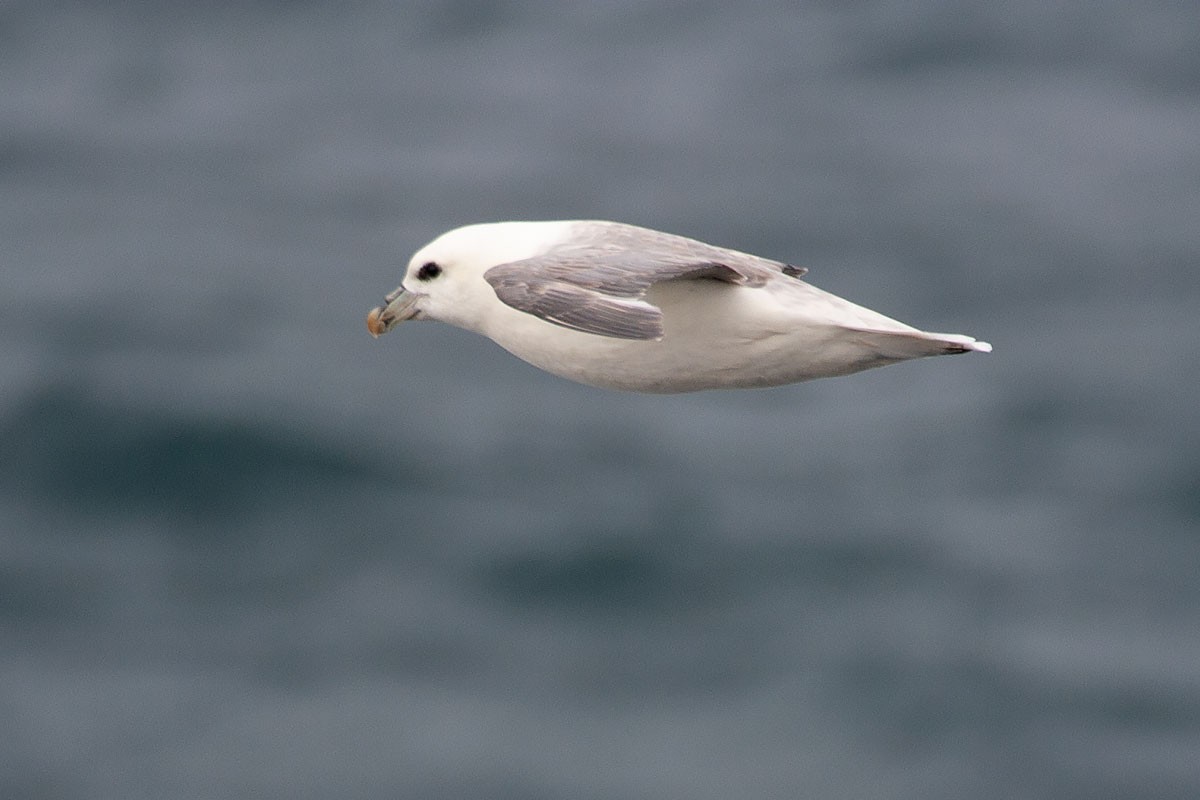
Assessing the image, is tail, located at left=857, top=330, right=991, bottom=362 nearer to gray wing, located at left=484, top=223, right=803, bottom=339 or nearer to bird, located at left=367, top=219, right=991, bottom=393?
bird, located at left=367, top=219, right=991, bottom=393

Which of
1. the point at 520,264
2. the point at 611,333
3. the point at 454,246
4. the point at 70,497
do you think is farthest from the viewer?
the point at 70,497

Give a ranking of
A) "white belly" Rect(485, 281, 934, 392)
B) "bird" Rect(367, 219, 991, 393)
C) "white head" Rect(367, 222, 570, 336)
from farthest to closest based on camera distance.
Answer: "white head" Rect(367, 222, 570, 336) → "white belly" Rect(485, 281, 934, 392) → "bird" Rect(367, 219, 991, 393)

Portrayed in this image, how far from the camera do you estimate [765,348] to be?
868 cm

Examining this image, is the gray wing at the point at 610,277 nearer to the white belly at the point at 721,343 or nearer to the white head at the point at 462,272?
the white belly at the point at 721,343

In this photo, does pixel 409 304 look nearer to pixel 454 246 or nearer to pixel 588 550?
pixel 454 246

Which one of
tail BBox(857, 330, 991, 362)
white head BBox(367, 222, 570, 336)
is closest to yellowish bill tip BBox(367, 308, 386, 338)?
white head BBox(367, 222, 570, 336)

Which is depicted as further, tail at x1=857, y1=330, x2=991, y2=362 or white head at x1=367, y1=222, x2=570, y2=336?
white head at x1=367, y1=222, x2=570, y2=336

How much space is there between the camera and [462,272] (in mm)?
9219

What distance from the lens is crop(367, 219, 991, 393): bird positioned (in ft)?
27.3

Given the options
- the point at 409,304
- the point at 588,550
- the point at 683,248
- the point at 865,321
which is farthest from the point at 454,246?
the point at 588,550

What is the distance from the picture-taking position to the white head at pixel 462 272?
9094 mm

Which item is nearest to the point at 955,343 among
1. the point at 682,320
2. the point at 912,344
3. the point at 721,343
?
the point at 912,344

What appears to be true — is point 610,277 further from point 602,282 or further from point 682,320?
point 682,320

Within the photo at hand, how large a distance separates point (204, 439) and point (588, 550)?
36.7ft
